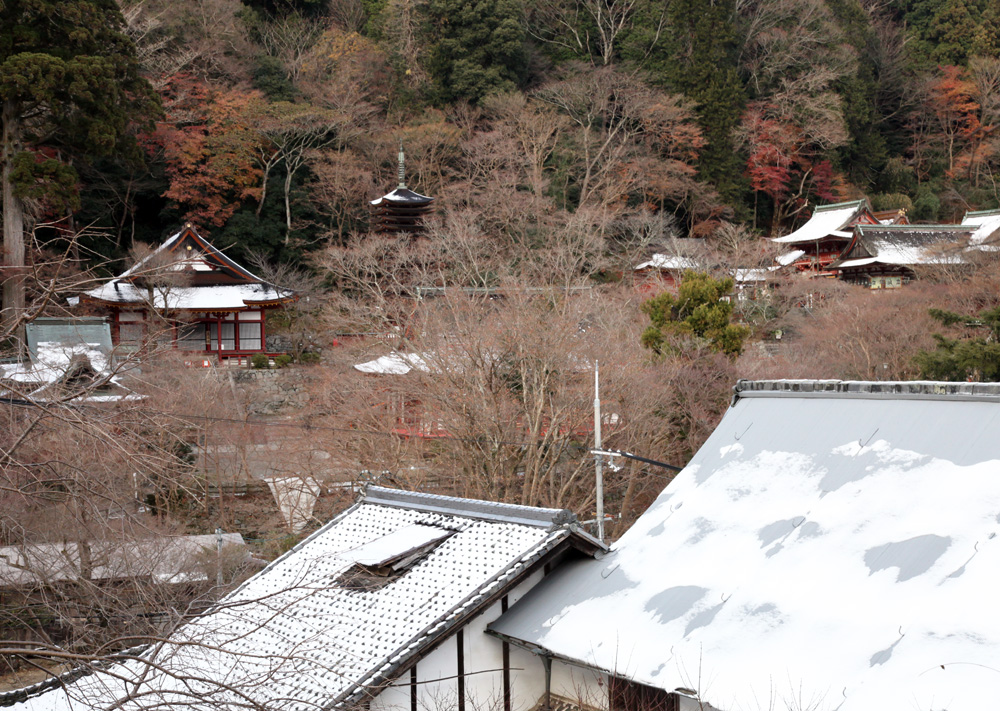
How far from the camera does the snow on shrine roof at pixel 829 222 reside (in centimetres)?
3384

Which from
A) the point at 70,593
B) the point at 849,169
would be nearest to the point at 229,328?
the point at 70,593

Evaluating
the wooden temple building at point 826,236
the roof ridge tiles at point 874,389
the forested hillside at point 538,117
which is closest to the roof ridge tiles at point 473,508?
the roof ridge tiles at point 874,389

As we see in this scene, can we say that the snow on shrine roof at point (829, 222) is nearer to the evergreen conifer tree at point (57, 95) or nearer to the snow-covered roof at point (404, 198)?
the snow-covered roof at point (404, 198)

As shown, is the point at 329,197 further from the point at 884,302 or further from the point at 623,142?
the point at 884,302

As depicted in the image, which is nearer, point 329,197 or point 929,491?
point 929,491

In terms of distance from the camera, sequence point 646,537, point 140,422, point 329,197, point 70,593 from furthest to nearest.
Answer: point 329,197 < point 70,593 < point 646,537 < point 140,422

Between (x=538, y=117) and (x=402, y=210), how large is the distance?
724 centimetres

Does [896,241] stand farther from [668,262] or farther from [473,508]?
[473,508]

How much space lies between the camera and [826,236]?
1320 inches

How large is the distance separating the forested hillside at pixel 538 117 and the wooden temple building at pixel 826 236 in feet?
10.1

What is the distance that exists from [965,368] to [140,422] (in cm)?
1445

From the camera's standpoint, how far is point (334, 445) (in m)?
15.9

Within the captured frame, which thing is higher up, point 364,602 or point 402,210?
point 402,210

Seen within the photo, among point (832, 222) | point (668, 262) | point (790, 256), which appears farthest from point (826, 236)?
point (668, 262)
